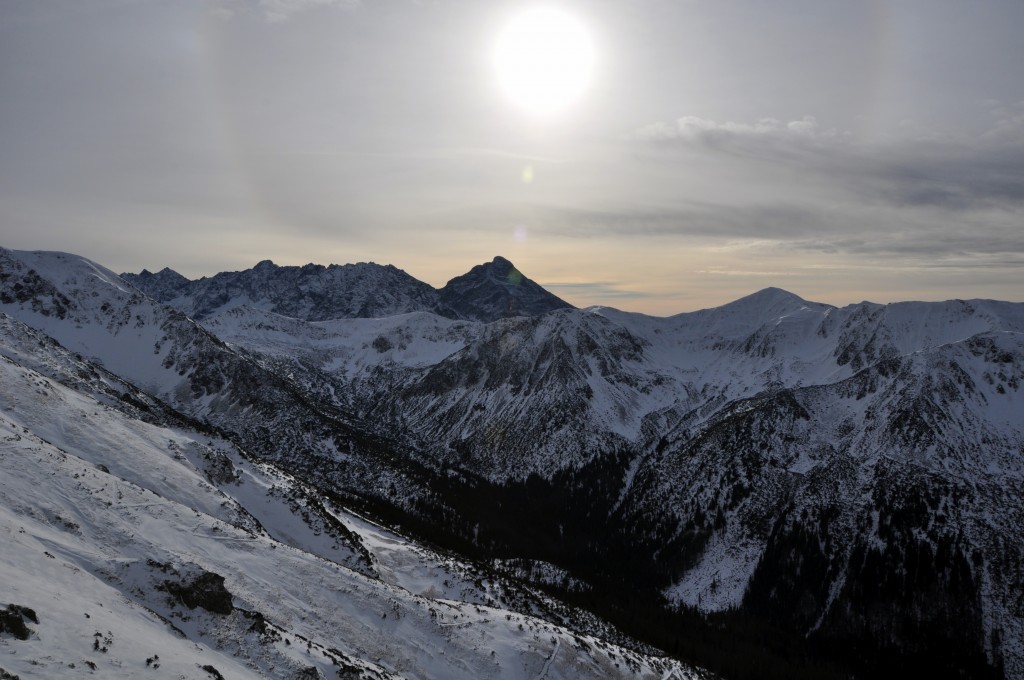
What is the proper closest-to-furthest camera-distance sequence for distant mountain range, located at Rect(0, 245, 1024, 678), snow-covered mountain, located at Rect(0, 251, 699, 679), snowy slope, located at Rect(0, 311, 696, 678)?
snowy slope, located at Rect(0, 311, 696, 678), snow-covered mountain, located at Rect(0, 251, 699, 679), distant mountain range, located at Rect(0, 245, 1024, 678)

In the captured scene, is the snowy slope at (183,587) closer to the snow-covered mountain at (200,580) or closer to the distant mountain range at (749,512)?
the snow-covered mountain at (200,580)

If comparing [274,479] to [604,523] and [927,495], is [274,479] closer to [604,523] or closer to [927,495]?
[604,523]

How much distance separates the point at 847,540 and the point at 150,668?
158m

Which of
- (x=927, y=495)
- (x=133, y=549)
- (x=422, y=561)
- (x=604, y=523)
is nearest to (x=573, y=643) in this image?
(x=422, y=561)

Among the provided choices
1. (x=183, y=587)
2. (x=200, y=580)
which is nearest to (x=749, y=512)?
(x=200, y=580)

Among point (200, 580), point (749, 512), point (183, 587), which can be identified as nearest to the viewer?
point (183, 587)

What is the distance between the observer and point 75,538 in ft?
144

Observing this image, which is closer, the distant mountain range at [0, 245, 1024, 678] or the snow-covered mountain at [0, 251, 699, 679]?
the snow-covered mountain at [0, 251, 699, 679]

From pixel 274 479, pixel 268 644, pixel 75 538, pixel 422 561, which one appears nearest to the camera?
pixel 268 644

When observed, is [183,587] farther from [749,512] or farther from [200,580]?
[749,512]

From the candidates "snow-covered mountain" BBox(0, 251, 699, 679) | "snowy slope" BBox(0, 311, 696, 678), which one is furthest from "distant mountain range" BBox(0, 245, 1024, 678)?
"snowy slope" BBox(0, 311, 696, 678)

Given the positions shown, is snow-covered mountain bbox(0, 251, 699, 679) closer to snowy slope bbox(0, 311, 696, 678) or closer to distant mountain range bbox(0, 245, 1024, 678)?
snowy slope bbox(0, 311, 696, 678)

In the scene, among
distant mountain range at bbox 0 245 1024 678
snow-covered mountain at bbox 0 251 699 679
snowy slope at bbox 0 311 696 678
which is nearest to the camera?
snowy slope at bbox 0 311 696 678

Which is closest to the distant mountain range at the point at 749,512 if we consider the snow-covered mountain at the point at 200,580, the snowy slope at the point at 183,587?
the snow-covered mountain at the point at 200,580
